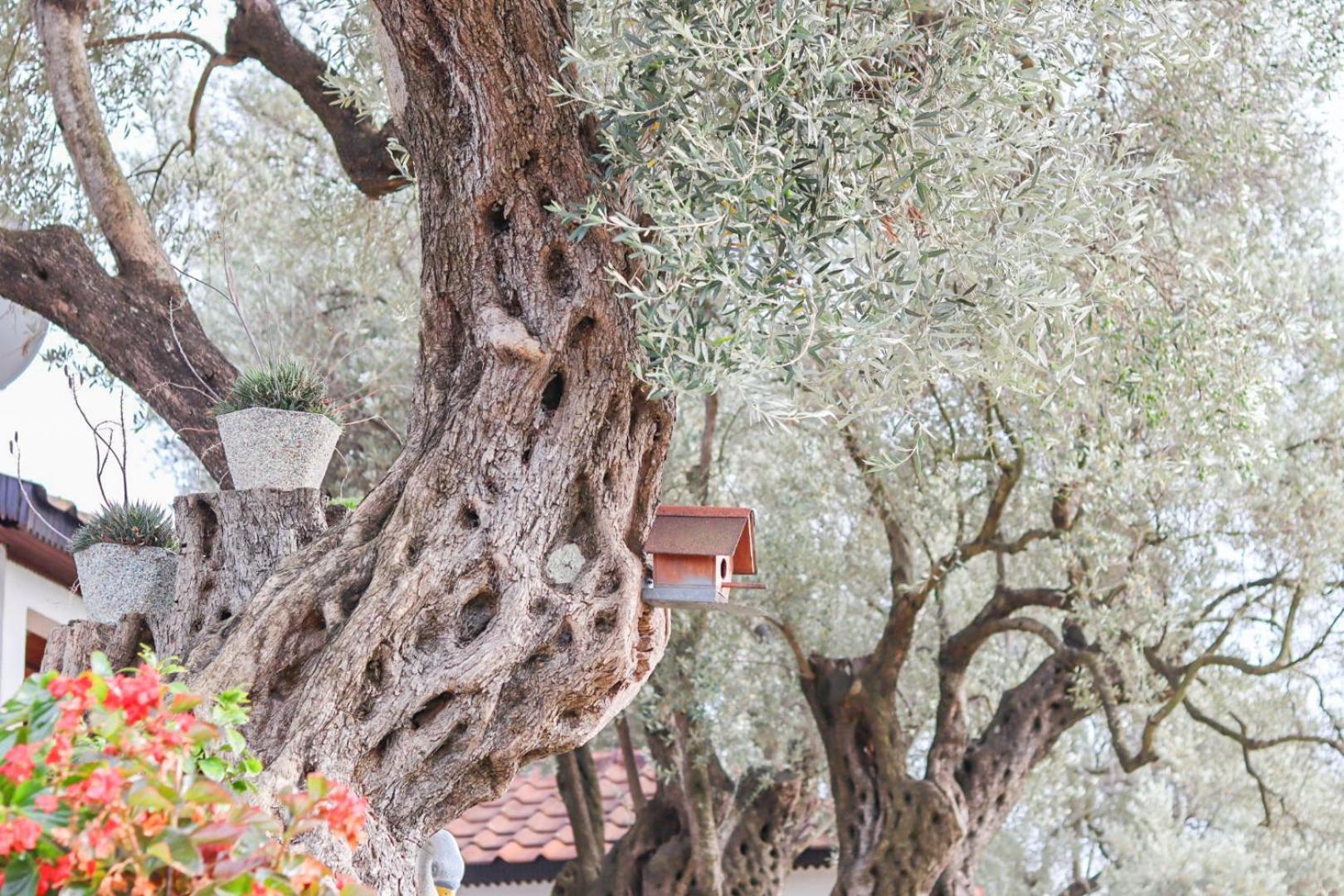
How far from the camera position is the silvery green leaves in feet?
16.5

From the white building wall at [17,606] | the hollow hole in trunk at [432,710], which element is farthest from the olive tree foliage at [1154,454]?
the white building wall at [17,606]

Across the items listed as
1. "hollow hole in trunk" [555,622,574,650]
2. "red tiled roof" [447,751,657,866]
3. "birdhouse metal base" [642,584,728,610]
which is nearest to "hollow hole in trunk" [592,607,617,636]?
"hollow hole in trunk" [555,622,574,650]

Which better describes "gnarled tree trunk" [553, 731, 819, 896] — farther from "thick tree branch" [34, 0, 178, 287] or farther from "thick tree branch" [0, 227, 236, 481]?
"thick tree branch" [34, 0, 178, 287]

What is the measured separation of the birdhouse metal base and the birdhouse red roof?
0.14 metres

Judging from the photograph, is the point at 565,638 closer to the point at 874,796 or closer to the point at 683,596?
the point at 683,596

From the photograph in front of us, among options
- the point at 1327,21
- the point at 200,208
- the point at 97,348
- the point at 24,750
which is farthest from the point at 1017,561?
the point at 24,750

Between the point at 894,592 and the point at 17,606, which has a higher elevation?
the point at 894,592

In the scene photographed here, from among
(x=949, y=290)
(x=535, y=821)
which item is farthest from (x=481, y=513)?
(x=535, y=821)

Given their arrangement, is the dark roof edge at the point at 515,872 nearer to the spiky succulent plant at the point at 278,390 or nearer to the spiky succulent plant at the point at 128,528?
the spiky succulent plant at the point at 128,528

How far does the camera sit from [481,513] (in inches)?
203

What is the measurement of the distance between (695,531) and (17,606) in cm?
604

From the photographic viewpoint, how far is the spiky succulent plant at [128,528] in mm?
5660

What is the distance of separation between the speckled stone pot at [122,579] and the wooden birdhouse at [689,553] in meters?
1.93

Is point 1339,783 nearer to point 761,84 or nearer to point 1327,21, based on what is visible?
point 1327,21
